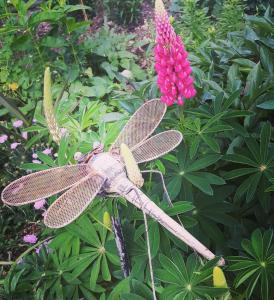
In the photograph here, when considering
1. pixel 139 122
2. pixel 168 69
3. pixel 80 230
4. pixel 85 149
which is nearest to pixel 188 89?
pixel 168 69

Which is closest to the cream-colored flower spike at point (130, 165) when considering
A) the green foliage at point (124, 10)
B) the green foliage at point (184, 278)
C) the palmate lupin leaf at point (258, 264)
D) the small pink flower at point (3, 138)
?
the green foliage at point (184, 278)

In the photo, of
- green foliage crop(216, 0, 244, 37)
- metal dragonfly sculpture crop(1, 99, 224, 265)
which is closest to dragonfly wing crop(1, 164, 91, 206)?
metal dragonfly sculpture crop(1, 99, 224, 265)

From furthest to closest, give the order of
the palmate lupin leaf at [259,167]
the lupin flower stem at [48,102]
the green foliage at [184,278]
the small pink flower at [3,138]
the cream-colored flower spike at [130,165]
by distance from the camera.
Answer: the small pink flower at [3,138] → the palmate lupin leaf at [259,167] → the green foliage at [184,278] → the lupin flower stem at [48,102] → the cream-colored flower spike at [130,165]

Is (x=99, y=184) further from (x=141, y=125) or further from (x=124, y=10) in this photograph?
(x=124, y=10)

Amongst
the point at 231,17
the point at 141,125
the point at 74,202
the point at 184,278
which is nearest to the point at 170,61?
the point at 141,125

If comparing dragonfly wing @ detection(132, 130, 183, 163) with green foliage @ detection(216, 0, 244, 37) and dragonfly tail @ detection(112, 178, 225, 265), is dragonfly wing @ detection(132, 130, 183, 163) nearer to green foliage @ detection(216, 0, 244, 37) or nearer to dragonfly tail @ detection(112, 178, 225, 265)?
dragonfly tail @ detection(112, 178, 225, 265)

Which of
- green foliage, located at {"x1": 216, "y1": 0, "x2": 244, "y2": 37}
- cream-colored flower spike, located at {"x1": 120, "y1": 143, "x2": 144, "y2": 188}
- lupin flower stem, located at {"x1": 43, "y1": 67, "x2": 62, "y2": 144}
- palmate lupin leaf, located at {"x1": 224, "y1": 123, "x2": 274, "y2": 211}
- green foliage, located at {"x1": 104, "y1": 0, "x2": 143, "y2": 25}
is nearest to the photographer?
cream-colored flower spike, located at {"x1": 120, "y1": 143, "x2": 144, "y2": 188}

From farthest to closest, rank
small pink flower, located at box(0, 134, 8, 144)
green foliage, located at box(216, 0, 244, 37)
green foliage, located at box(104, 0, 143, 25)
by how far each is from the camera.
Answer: green foliage, located at box(104, 0, 143, 25)
green foliage, located at box(216, 0, 244, 37)
small pink flower, located at box(0, 134, 8, 144)

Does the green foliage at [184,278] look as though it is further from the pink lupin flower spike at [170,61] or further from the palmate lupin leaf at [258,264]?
the pink lupin flower spike at [170,61]
